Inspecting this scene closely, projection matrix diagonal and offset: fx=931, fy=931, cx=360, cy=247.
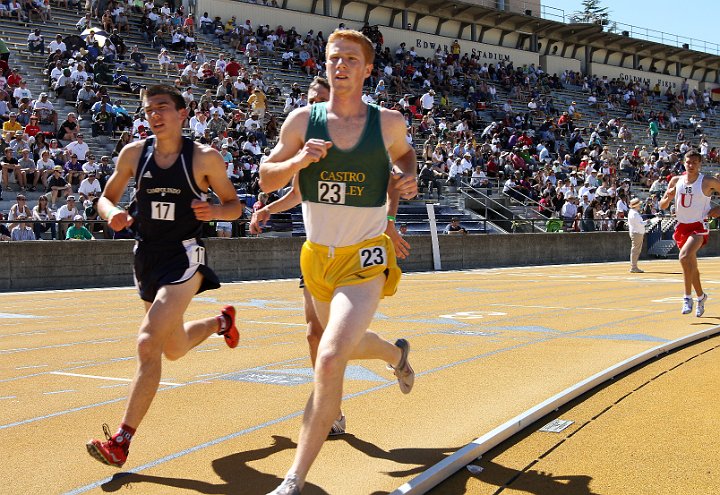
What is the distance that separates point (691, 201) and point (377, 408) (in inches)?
319

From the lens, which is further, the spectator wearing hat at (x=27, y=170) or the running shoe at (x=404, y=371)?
the spectator wearing hat at (x=27, y=170)

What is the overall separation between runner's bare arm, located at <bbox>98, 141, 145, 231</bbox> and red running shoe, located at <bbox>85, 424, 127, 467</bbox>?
4.36ft

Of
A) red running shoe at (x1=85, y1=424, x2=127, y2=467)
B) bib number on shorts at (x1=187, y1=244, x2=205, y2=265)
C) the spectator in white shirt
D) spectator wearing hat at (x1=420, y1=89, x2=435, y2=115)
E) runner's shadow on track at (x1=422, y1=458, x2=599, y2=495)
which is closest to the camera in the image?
runner's shadow on track at (x1=422, y1=458, x2=599, y2=495)

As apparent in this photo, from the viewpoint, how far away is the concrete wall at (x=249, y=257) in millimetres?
19062

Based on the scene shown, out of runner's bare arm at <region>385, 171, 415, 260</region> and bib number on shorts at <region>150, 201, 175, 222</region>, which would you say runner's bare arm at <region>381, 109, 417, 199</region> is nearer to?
runner's bare arm at <region>385, 171, 415, 260</region>

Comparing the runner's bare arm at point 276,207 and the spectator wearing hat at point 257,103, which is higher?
the spectator wearing hat at point 257,103

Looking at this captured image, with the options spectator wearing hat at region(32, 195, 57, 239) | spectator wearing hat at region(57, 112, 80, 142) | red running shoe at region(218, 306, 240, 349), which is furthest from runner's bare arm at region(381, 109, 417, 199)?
spectator wearing hat at region(57, 112, 80, 142)

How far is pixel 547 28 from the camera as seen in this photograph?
56688 millimetres

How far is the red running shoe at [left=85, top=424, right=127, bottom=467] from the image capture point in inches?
197

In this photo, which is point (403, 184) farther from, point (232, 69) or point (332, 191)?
point (232, 69)

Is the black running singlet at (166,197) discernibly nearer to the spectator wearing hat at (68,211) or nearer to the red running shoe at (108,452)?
the red running shoe at (108,452)

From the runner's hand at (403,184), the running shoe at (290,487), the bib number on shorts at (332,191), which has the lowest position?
the running shoe at (290,487)

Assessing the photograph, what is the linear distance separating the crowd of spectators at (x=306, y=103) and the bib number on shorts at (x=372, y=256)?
16438 millimetres

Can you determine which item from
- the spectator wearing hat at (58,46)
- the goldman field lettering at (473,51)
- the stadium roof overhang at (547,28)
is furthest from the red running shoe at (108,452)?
the goldman field lettering at (473,51)
